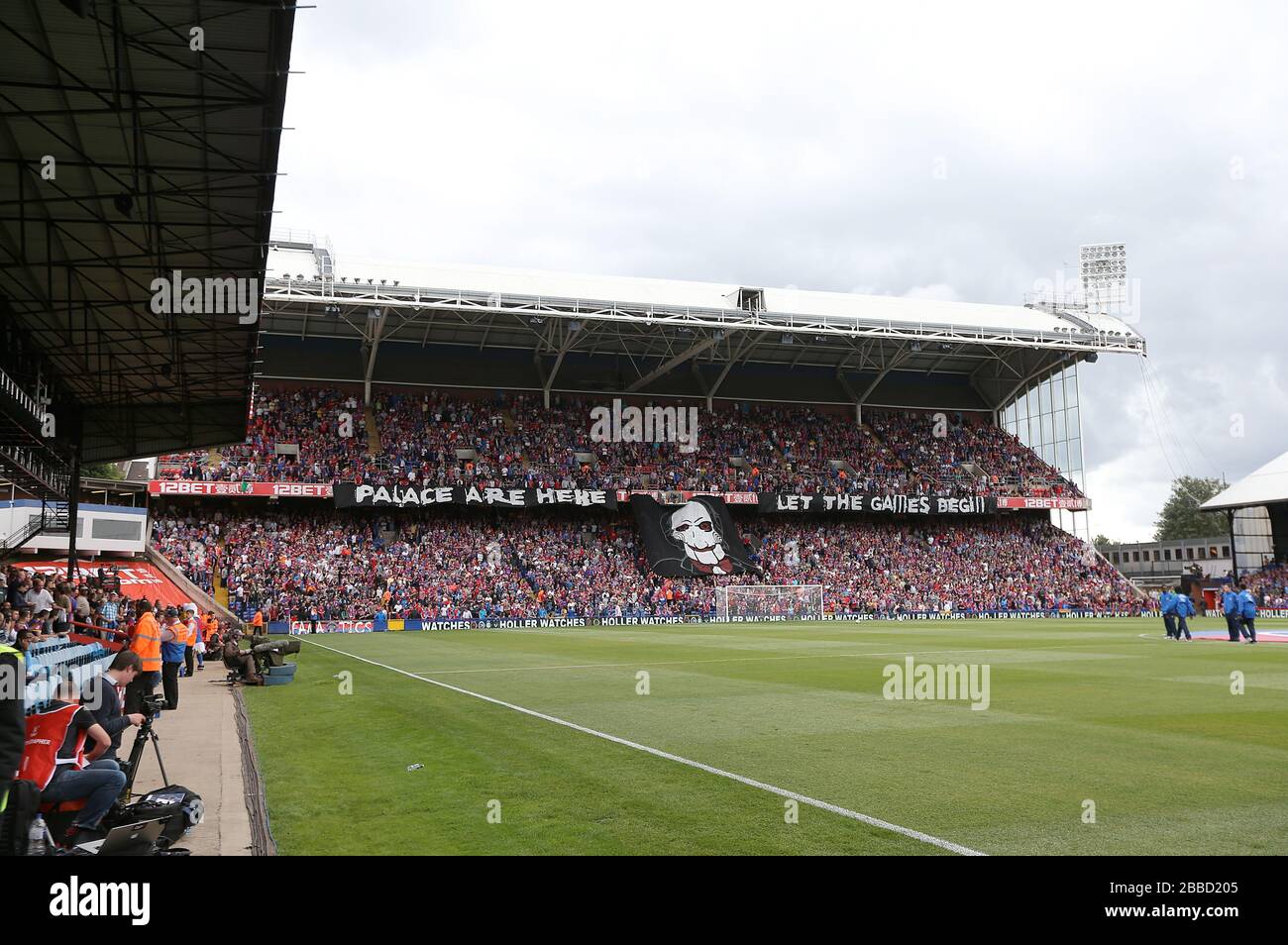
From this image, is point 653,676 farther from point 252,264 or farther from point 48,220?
point 48,220

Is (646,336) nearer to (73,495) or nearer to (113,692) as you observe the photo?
(73,495)

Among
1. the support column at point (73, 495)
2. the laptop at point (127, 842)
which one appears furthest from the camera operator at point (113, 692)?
the support column at point (73, 495)

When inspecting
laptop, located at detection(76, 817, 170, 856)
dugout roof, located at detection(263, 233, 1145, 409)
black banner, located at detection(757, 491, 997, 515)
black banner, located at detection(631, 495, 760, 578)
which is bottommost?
laptop, located at detection(76, 817, 170, 856)

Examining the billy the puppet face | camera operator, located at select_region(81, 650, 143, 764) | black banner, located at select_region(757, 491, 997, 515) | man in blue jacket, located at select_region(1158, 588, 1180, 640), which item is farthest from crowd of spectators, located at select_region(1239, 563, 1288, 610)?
camera operator, located at select_region(81, 650, 143, 764)

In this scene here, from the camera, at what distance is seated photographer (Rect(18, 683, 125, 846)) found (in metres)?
6.90

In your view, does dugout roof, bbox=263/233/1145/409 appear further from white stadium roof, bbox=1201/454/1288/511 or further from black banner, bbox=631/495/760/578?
white stadium roof, bbox=1201/454/1288/511

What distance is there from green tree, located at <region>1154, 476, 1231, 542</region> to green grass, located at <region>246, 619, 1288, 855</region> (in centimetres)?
11551

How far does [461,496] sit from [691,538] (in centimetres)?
1332

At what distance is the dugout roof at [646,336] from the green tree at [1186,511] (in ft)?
223

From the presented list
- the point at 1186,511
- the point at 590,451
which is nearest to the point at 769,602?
the point at 590,451

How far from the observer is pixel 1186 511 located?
12731 cm

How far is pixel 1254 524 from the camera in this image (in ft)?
224
